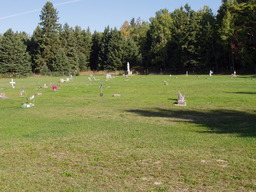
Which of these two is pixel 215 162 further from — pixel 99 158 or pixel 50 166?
pixel 50 166

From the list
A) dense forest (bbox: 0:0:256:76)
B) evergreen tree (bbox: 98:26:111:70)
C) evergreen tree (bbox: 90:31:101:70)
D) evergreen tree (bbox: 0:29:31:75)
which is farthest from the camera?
evergreen tree (bbox: 90:31:101:70)

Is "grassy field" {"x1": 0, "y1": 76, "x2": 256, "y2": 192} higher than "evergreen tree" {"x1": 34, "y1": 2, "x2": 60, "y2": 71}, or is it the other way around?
"evergreen tree" {"x1": 34, "y1": 2, "x2": 60, "y2": 71}

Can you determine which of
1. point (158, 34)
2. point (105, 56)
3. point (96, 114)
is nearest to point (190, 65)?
point (158, 34)

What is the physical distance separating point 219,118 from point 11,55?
77110 mm

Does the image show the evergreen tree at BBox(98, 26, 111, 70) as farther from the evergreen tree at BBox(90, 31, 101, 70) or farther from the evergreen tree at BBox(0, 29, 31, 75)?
the evergreen tree at BBox(0, 29, 31, 75)

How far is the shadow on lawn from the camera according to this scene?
11.4 m

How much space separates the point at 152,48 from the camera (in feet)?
294

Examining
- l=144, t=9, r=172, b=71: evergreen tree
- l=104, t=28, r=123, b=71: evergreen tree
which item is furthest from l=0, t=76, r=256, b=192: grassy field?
l=104, t=28, r=123, b=71: evergreen tree

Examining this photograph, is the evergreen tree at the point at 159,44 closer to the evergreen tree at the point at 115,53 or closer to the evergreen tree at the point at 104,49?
the evergreen tree at the point at 115,53

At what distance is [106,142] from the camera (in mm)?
9859

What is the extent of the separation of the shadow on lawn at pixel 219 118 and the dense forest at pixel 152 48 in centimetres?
4732

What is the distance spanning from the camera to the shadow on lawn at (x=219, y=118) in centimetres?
1145

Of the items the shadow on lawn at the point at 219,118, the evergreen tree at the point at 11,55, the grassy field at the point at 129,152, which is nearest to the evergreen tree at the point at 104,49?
the evergreen tree at the point at 11,55

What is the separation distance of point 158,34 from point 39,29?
34137 millimetres
